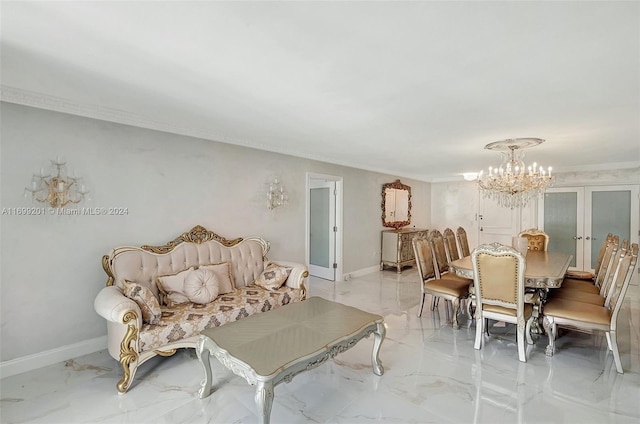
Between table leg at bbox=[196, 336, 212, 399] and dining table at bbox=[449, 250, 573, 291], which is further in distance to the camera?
dining table at bbox=[449, 250, 573, 291]

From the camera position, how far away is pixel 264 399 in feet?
5.48

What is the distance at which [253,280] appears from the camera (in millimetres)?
3797

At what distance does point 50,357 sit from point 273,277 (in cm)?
212

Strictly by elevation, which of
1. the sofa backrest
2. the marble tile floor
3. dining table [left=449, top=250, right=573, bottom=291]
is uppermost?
the sofa backrest

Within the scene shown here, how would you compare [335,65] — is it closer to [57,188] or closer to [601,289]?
[57,188]

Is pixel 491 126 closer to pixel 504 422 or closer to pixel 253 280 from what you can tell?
pixel 504 422

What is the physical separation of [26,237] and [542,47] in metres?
4.01

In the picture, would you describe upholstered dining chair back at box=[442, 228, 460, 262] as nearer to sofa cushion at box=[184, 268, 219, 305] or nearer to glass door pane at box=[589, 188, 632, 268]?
sofa cushion at box=[184, 268, 219, 305]

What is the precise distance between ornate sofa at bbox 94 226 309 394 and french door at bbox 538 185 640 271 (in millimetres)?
6009

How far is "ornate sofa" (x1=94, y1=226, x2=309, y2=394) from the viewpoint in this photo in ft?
7.64

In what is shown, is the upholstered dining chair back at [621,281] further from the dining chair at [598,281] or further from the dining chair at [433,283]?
the dining chair at [433,283]

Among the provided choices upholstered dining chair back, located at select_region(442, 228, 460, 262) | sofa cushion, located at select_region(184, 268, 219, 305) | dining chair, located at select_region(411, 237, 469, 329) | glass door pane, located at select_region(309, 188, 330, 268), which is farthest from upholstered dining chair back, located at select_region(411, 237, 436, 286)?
sofa cushion, located at select_region(184, 268, 219, 305)

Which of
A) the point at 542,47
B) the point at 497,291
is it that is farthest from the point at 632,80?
the point at 497,291

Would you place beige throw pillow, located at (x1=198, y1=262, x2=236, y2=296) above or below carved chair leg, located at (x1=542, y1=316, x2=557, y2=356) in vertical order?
above
